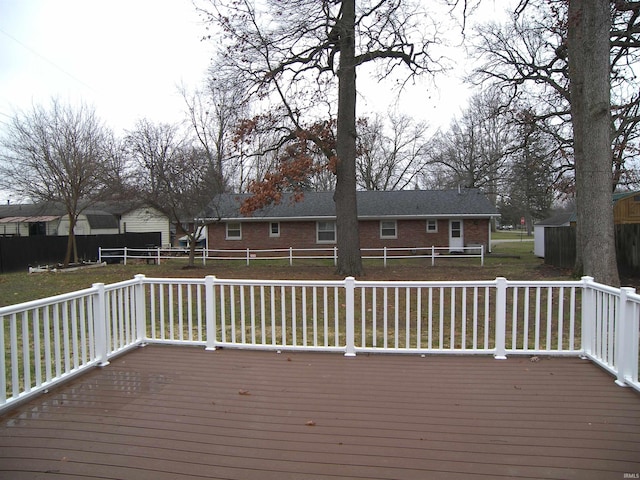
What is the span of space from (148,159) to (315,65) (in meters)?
7.36

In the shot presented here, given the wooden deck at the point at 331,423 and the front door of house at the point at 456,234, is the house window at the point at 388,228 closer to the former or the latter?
the front door of house at the point at 456,234

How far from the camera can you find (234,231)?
22.0 meters

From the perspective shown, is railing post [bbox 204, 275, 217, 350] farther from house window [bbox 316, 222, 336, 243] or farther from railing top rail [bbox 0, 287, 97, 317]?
house window [bbox 316, 222, 336, 243]

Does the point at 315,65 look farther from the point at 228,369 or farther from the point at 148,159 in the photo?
the point at 228,369

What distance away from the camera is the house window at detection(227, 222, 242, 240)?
21875mm

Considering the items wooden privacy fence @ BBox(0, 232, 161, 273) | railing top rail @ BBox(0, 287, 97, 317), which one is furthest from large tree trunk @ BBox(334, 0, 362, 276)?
wooden privacy fence @ BBox(0, 232, 161, 273)

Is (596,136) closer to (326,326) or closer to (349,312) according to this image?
(349,312)

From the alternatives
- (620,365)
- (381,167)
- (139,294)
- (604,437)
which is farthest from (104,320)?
(381,167)

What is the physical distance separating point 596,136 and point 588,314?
172 inches

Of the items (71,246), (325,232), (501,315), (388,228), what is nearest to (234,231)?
(325,232)

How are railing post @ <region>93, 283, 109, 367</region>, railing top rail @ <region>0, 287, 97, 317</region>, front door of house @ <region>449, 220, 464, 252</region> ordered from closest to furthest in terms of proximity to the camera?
railing top rail @ <region>0, 287, 97, 317</region> < railing post @ <region>93, 283, 109, 367</region> < front door of house @ <region>449, 220, 464, 252</region>

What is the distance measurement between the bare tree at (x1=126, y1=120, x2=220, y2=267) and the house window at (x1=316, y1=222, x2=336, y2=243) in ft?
21.3

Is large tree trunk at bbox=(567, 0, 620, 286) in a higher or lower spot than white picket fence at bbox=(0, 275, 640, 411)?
higher

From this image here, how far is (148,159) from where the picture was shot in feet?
51.7
